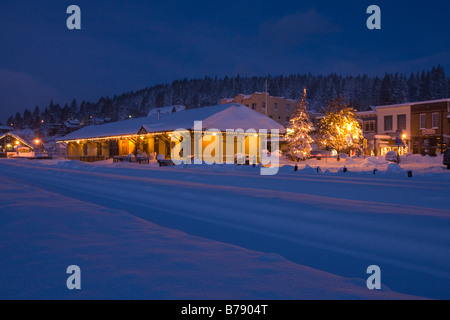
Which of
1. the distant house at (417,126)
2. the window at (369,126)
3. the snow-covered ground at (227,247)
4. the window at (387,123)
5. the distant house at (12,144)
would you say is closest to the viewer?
the snow-covered ground at (227,247)

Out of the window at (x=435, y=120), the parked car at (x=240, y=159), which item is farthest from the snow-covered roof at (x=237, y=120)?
the window at (x=435, y=120)

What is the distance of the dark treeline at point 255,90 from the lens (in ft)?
343

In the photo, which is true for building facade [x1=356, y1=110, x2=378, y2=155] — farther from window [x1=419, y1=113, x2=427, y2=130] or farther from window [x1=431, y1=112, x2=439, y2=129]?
window [x1=431, y1=112, x2=439, y2=129]

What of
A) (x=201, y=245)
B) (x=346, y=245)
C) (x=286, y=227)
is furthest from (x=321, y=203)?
(x=201, y=245)

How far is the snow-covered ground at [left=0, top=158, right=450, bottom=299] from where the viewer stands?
372 centimetres

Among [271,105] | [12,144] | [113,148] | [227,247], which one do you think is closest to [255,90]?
[271,105]

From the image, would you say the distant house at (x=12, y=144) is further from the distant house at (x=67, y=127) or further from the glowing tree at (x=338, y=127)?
the glowing tree at (x=338, y=127)

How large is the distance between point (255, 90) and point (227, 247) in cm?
14567

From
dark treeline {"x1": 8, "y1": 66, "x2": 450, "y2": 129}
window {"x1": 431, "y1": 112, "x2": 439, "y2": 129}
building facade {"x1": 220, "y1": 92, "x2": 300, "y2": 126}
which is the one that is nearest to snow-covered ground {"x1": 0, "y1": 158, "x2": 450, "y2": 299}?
window {"x1": 431, "y1": 112, "x2": 439, "y2": 129}

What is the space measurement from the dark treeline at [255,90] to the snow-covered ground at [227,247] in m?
99.3

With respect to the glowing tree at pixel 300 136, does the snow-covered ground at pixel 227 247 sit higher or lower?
lower

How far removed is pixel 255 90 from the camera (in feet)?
484
